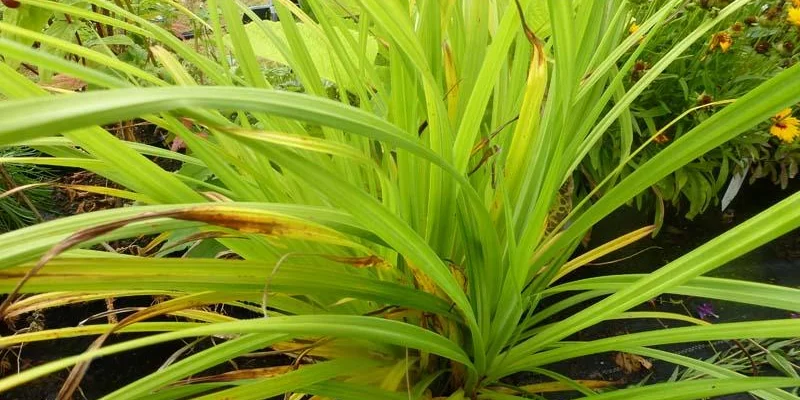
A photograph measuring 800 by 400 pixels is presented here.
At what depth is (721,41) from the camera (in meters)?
0.97

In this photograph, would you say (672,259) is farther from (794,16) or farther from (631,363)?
(794,16)

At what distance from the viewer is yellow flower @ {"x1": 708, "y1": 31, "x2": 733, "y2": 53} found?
0.96 meters

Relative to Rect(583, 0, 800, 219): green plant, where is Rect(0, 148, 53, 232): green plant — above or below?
below

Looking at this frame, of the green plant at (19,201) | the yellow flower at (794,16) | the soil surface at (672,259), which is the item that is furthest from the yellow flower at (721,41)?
the green plant at (19,201)

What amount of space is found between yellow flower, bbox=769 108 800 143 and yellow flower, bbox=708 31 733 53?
6.6 inches

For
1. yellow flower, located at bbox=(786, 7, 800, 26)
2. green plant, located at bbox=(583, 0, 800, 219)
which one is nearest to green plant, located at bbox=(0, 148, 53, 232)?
green plant, located at bbox=(583, 0, 800, 219)

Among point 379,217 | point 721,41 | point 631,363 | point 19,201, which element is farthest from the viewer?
point 19,201

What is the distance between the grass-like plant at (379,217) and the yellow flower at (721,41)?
1.12ft

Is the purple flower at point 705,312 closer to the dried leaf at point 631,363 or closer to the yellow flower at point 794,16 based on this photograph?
the dried leaf at point 631,363

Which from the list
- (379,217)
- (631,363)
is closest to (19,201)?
(379,217)

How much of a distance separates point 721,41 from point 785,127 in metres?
0.20

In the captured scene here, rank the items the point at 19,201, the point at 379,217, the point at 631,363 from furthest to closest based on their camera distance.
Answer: the point at 19,201, the point at 631,363, the point at 379,217

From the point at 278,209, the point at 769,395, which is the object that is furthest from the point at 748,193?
the point at 278,209

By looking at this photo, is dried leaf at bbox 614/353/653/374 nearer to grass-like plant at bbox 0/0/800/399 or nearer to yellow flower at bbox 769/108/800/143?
grass-like plant at bbox 0/0/800/399
